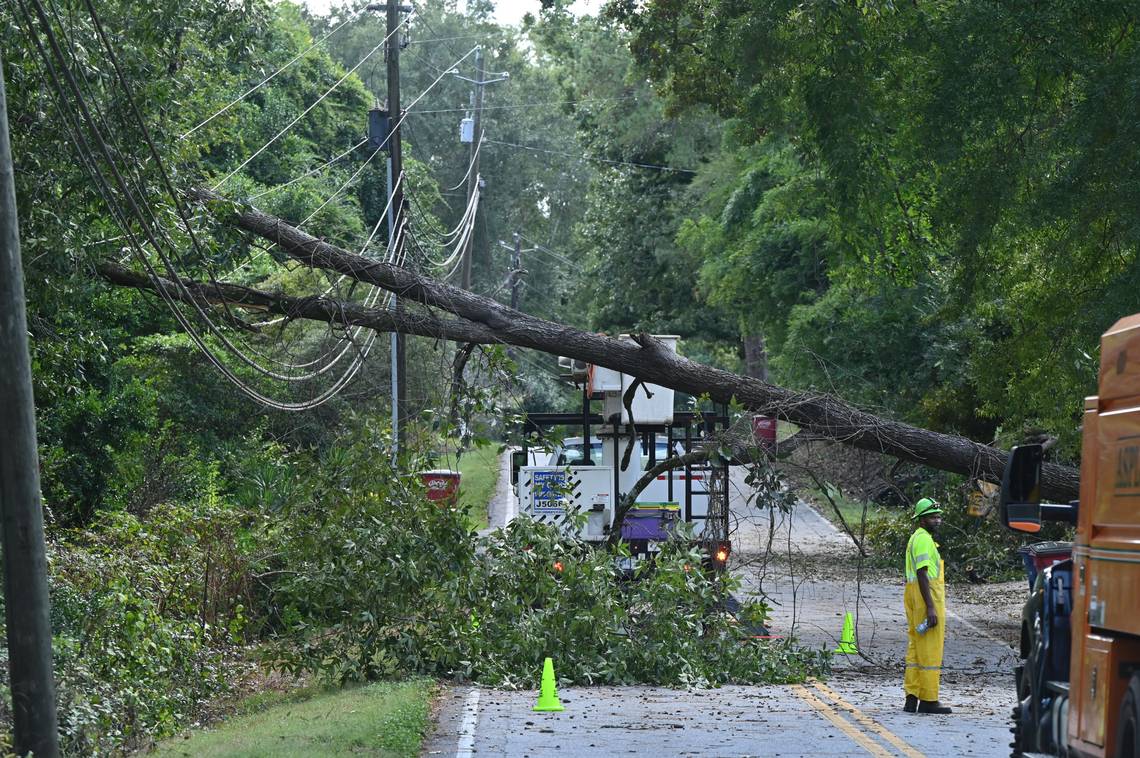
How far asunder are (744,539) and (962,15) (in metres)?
18.6

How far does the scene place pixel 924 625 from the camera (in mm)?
12031

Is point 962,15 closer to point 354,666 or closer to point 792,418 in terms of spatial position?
point 792,418

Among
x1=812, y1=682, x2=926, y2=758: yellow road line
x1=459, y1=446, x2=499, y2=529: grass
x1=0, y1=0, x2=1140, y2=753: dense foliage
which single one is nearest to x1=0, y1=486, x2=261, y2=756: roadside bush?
x1=0, y1=0, x2=1140, y2=753: dense foliage

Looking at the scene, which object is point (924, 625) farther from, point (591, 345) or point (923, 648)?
point (591, 345)

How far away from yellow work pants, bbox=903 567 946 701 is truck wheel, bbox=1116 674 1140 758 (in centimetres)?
548

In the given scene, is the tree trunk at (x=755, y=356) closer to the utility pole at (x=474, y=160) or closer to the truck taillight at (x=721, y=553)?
the utility pole at (x=474, y=160)

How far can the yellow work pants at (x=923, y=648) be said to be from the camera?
12.0 meters

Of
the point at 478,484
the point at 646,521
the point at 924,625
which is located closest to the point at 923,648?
the point at 924,625

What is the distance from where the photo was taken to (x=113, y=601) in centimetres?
1287

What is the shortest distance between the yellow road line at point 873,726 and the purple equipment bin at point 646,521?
5.37 m

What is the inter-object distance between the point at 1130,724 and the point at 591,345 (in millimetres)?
10034

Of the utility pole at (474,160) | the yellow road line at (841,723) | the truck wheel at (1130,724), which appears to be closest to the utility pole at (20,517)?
the yellow road line at (841,723)

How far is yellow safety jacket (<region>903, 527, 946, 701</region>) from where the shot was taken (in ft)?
39.5

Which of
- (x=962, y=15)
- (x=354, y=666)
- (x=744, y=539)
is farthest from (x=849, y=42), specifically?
(x=744, y=539)
